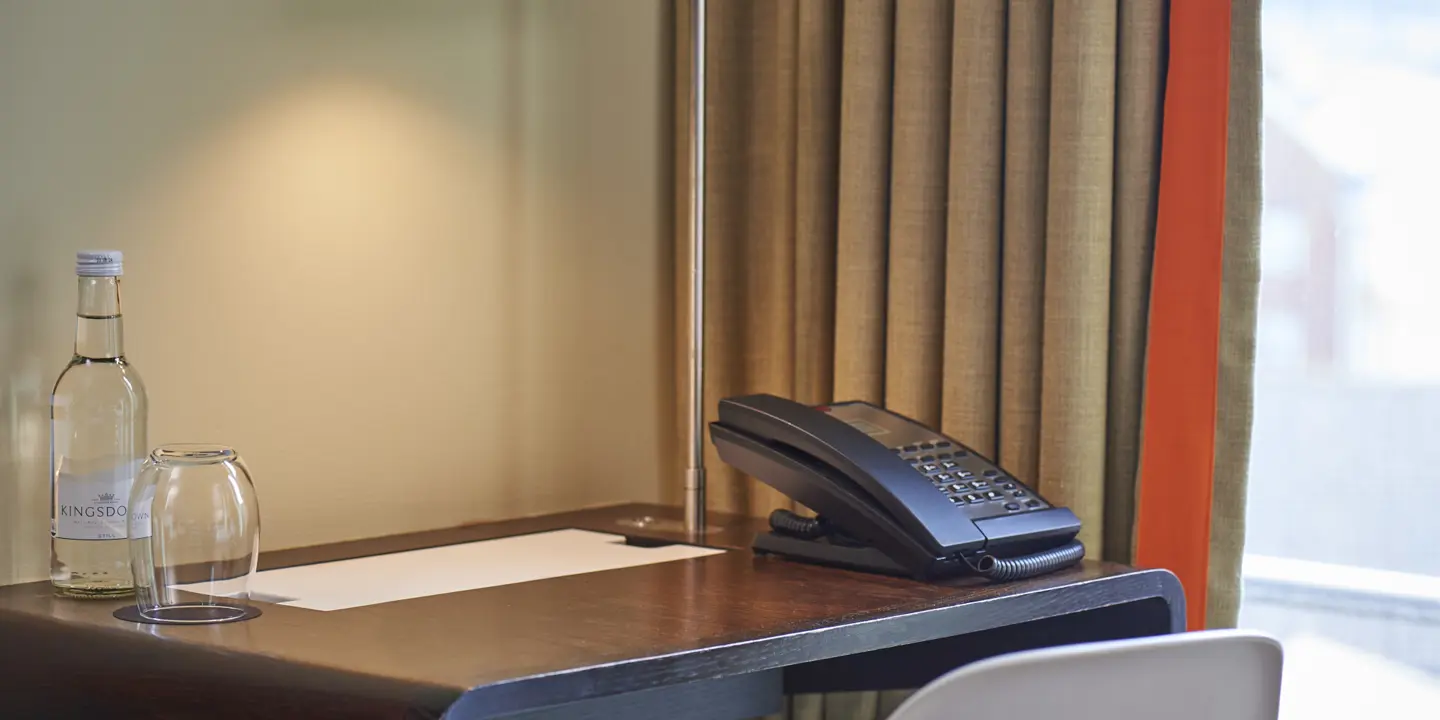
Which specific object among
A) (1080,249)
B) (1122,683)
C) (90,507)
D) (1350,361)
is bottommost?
(1122,683)

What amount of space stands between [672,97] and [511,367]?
17.3 inches

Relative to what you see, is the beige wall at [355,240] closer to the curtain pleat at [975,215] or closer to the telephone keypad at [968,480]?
the curtain pleat at [975,215]

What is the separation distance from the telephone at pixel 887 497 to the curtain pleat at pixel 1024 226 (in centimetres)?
24

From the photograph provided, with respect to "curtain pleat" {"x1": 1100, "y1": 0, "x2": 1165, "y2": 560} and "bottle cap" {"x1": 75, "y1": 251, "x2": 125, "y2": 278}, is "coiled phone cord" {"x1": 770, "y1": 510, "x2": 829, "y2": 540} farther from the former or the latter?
"bottle cap" {"x1": 75, "y1": 251, "x2": 125, "y2": 278}

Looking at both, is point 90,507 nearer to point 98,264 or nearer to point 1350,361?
point 98,264

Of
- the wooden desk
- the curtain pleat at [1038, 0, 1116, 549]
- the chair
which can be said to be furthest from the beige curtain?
the chair

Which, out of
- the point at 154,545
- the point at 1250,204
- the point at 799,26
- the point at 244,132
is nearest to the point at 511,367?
the point at 244,132

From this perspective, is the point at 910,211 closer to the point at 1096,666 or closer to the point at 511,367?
the point at 511,367

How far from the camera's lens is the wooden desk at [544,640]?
2.97ft

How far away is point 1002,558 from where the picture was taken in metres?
1.24

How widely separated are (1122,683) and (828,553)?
357mm

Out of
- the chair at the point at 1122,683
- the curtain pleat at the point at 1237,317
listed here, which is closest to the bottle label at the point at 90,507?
the chair at the point at 1122,683

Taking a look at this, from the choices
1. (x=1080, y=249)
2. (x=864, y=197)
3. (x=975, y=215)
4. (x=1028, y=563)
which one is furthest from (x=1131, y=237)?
(x=1028, y=563)

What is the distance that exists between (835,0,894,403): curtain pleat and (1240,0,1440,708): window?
0.42 meters
